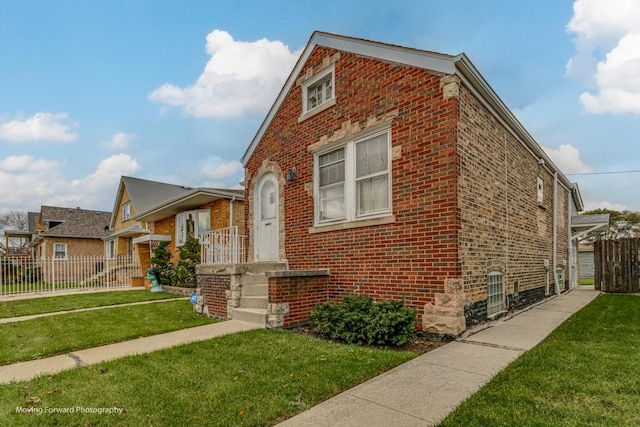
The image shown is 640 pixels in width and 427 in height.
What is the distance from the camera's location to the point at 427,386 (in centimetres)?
337

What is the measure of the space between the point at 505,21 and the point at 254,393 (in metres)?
9.39

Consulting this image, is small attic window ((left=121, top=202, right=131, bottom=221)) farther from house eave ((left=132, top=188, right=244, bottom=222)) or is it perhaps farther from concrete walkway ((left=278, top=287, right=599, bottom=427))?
concrete walkway ((left=278, top=287, right=599, bottom=427))

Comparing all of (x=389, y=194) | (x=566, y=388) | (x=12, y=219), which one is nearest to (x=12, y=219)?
(x=12, y=219)

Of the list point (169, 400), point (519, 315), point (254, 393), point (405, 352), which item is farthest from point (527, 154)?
point (169, 400)

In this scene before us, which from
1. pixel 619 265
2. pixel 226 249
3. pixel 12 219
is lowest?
pixel 619 265

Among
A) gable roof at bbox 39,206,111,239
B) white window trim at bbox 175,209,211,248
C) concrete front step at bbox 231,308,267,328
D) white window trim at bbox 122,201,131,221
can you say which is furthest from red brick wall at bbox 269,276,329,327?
gable roof at bbox 39,206,111,239

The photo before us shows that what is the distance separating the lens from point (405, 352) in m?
4.61

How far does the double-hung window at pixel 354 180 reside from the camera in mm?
6496

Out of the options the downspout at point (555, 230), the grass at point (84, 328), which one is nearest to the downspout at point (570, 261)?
the downspout at point (555, 230)

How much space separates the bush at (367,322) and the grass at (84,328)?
Result: 2.94 meters

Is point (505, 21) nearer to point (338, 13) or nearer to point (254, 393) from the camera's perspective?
point (338, 13)

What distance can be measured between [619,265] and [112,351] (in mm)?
15947

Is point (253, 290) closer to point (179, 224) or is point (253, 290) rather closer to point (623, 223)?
point (179, 224)

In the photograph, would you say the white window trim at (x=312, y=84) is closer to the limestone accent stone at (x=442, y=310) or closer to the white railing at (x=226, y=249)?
the white railing at (x=226, y=249)
